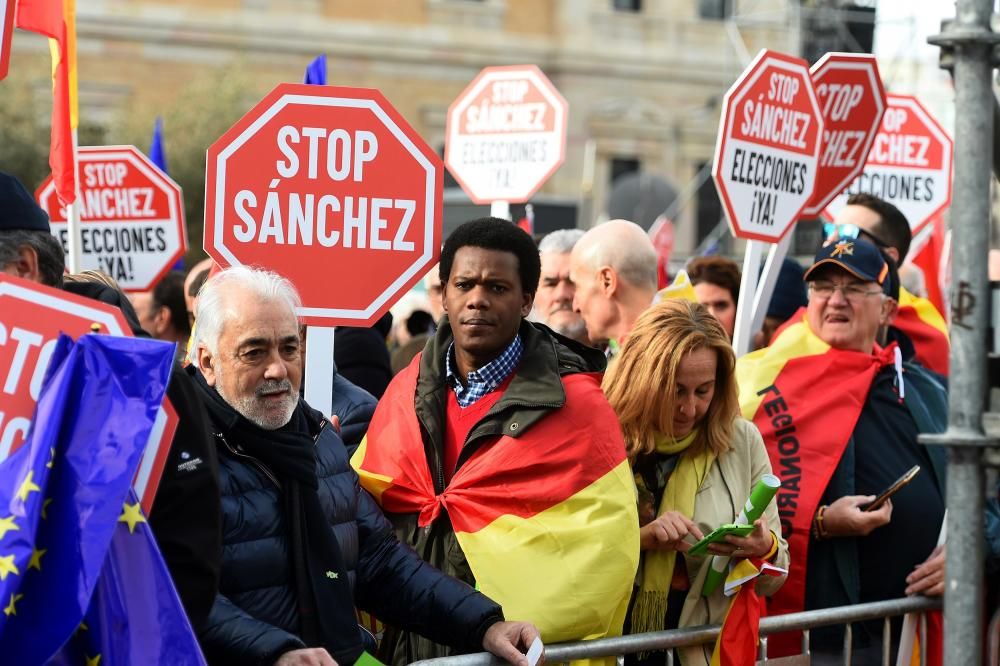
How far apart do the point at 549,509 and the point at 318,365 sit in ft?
2.87

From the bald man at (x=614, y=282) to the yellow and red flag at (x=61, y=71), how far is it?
6.18 feet

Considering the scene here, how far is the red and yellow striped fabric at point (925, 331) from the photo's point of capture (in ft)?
23.6

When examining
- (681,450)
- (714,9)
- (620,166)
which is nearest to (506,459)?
(681,450)

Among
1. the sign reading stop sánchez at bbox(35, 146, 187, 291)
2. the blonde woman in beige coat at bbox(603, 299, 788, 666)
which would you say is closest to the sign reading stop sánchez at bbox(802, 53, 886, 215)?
the blonde woman in beige coat at bbox(603, 299, 788, 666)

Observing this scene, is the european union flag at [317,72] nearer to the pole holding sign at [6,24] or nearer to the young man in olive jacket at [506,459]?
the pole holding sign at [6,24]

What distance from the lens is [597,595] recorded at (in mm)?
4293

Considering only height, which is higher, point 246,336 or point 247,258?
point 247,258

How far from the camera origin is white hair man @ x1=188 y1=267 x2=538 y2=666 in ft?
11.9

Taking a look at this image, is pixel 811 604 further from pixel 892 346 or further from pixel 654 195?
pixel 654 195

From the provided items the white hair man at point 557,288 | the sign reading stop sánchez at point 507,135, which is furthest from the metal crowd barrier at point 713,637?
the sign reading stop sánchez at point 507,135

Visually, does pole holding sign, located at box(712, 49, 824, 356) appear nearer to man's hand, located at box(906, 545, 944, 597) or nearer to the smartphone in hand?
the smartphone in hand

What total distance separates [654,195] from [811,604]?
25554 mm

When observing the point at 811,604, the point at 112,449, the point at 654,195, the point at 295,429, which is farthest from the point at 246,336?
the point at 654,195

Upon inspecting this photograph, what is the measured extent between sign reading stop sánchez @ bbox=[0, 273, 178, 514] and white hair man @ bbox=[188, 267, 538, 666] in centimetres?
41
